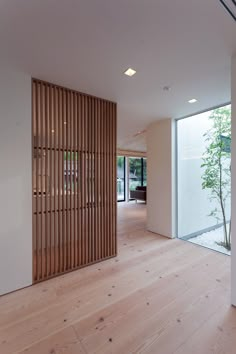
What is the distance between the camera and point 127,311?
199 centimetres

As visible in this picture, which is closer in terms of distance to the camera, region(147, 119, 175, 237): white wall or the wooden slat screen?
the wooden slat screen

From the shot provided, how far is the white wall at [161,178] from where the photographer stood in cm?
418

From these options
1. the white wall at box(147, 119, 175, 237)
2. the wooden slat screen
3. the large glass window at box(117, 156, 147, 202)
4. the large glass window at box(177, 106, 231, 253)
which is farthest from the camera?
the large glass window at box(117, 156, 147, 202)

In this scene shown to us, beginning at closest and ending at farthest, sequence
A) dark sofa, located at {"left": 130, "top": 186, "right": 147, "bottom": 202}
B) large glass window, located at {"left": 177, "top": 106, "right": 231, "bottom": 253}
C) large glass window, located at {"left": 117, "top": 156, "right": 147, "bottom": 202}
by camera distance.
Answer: large glass window, located at {"left": 177, "top": 106, "right": 231, "bottom": 253}, dark sofa, located at {"left": 130, "top": 186, "right": 147, "bottom": 202}, large glass window, located at {"left": 117, "top": 156, "right": 147, "bottom": 202}

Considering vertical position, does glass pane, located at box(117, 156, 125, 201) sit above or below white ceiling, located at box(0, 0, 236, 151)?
below

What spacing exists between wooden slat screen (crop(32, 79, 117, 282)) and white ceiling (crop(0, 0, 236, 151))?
0.36m

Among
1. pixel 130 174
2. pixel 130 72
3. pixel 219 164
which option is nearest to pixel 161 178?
Result: pixel 219 164

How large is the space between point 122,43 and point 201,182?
3.33 metres

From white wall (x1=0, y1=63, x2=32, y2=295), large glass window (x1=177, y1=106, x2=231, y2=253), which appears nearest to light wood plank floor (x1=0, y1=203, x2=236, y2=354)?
white wall (x1=0, y1=63, x2=32, y2=295)

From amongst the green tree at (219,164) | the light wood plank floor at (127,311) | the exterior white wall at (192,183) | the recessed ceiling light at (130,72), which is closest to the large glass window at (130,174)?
the exterior white wall at (192,183)

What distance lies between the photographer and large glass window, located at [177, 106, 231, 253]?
3875mm

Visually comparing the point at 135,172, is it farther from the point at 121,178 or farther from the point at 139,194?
the point at 139,194

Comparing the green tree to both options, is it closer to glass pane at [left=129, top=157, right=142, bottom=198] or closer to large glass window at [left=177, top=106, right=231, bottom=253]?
large glass window at [left=177, top=106, right=231, bottom=253]

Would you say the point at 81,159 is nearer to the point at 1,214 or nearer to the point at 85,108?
the point at 85,108
